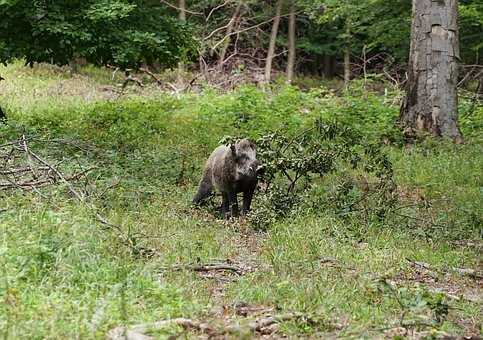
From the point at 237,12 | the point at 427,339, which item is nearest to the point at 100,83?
the point at 237,12

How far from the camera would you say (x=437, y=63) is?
15.0 m

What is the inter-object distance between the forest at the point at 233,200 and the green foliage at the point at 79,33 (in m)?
0.04

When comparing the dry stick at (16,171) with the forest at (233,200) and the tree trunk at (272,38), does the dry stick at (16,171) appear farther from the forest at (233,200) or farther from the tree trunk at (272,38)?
the tree trunk at (272,38)

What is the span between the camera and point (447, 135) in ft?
49.0

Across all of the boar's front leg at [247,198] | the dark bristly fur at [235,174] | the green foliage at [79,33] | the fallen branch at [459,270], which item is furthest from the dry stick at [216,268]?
the green foliage at [79,33]

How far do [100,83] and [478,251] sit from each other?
2136 cm

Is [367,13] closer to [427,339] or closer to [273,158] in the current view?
[273,158]

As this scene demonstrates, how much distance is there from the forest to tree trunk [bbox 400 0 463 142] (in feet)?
0.09

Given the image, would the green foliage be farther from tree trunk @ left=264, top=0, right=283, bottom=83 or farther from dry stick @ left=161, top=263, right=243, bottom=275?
A: tree trunk @ left=264, top=0, right=283, bottom=83

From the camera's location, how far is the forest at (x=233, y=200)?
17.7 feet

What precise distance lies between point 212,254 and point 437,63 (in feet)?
29.4

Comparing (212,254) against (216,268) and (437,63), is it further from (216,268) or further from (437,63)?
(437,63)

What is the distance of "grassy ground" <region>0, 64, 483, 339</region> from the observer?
17.2ft

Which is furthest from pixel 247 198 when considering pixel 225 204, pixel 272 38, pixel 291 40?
pixel 291 40
